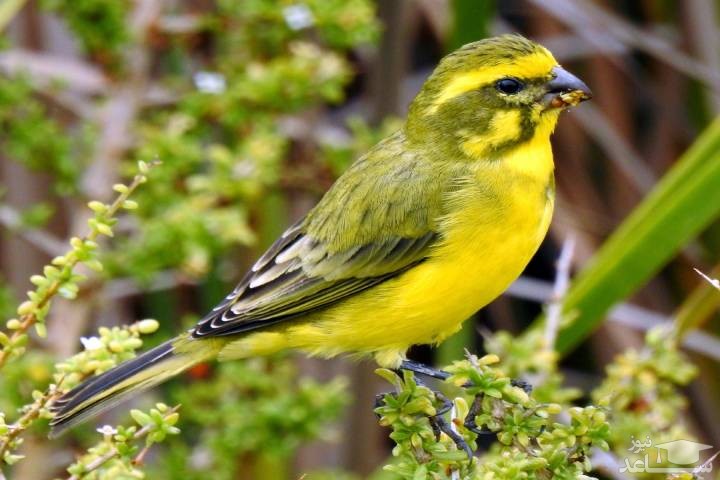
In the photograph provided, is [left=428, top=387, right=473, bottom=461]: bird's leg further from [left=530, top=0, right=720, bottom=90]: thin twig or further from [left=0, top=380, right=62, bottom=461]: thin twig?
[left=530, top=0, right=720, bottom=90]: thin twig

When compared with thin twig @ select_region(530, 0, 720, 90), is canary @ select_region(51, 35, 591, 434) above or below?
below

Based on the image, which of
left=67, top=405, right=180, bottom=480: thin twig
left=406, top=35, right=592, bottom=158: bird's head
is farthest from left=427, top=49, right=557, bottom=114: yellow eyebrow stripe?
left=67, top=405, right=180, bottom=480: thin twig

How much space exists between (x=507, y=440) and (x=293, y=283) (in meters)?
0.96

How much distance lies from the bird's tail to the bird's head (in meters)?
0.70

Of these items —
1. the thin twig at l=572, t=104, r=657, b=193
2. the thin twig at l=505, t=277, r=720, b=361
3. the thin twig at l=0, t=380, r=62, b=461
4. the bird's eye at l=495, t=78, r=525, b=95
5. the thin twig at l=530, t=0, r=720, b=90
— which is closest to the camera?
the thin twig at l=0, t=380, r=62, b=461

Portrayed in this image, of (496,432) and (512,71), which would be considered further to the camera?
(512,71)

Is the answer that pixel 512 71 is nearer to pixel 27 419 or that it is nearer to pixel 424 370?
pixel 424 370

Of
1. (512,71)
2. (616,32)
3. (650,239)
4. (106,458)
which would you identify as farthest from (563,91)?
(616,32)

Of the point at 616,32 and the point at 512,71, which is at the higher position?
the point at 616,32

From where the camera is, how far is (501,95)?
2.44 metres

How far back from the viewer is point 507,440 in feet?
5.32

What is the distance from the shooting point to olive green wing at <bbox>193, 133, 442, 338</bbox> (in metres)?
2.43

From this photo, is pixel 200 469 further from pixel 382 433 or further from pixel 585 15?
pixel 585 15

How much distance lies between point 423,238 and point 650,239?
1.68ft
